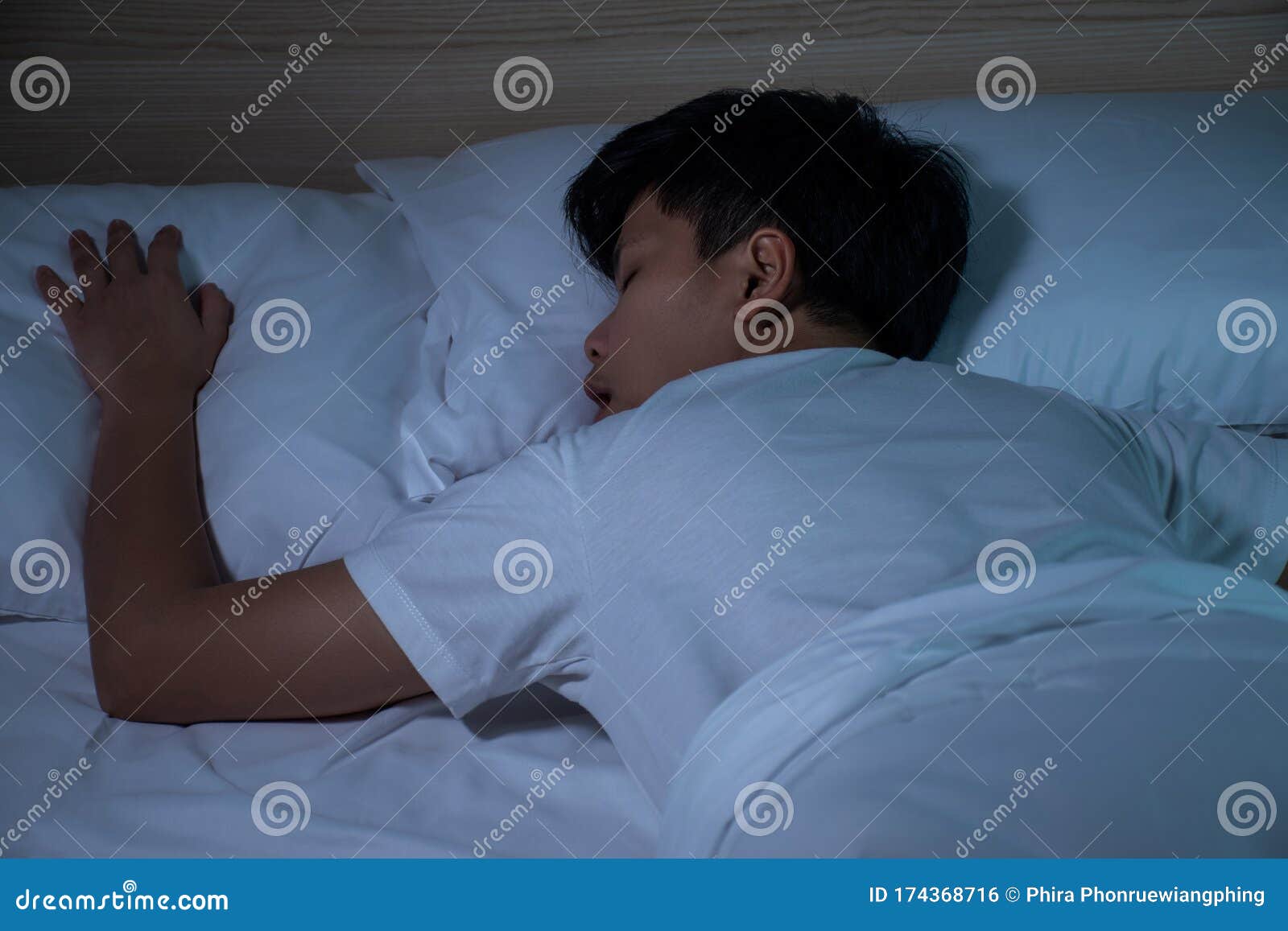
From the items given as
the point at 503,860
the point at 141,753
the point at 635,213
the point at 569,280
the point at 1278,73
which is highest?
the point at 1278,73

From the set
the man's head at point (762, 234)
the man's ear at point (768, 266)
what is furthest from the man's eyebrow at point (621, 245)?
the man's ear at point (768, 266)

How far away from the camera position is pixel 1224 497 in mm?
1002

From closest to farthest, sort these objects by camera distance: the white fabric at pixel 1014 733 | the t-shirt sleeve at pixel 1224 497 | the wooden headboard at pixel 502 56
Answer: the white fabric at pixel 1014 733, the t-shirt sleeve at pixel 1224 497, the wooden headboard at pixel 502 56

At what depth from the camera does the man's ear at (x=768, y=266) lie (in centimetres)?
106

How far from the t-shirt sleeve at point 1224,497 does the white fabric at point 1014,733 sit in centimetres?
22

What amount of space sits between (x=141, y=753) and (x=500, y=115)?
103cm

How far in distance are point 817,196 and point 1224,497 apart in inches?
20.3

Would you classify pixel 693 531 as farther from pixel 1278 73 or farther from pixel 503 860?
pixel 1278 73

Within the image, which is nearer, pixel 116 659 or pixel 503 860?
pixel 503 860

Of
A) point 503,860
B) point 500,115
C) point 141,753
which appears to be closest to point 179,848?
point 141,753

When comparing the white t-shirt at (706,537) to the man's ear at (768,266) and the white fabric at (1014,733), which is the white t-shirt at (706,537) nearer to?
the white fabric at (1014,733)

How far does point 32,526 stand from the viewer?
1051 mm

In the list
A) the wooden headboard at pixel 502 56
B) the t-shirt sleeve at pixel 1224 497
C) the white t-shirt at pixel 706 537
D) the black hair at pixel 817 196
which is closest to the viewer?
the white t-shirt at pixel 706 537

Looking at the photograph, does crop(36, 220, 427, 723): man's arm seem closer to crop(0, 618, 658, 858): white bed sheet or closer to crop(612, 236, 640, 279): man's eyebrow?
crop(0, 618, 658, 858): white bed sheet
